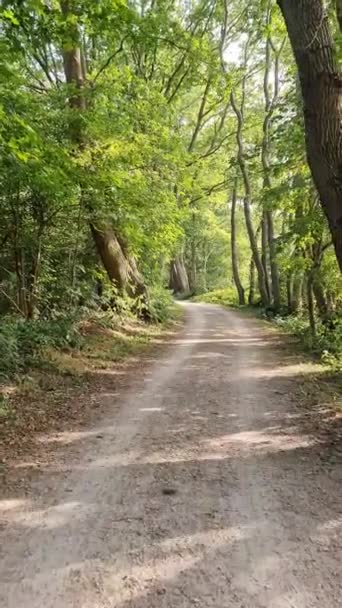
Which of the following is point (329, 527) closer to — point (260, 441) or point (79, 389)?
point (260, 441)

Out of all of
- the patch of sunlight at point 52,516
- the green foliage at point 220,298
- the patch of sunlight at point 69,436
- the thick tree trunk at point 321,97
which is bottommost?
the patch of sunlight at point 52,516

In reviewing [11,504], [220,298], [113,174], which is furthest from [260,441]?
[220,298]

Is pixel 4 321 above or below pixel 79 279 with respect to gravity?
below

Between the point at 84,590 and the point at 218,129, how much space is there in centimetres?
2532

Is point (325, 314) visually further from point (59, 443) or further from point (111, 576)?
point (111, 576)

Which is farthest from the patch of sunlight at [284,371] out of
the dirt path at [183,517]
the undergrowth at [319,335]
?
the dirt path at [183,517]

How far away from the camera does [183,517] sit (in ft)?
11.0

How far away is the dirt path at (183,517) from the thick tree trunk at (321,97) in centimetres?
232

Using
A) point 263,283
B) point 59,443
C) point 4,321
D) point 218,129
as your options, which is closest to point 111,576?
point 59,443

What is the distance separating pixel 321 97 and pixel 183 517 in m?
4.30

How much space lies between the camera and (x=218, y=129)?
25.0 meters

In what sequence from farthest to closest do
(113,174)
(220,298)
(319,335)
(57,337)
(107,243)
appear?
(220,298) < (107,243) < (319,335) < (113,174) < (57,337)

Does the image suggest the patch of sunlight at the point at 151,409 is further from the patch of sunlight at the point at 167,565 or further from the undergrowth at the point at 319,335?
the undergrowth at the point at 319,335

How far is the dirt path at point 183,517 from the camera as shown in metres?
2.59
